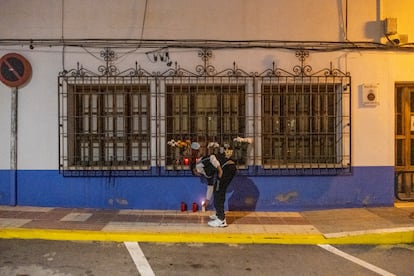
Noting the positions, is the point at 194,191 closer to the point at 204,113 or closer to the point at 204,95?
the point at 204,113

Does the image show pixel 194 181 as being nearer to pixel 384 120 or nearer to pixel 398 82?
pixel 384 120

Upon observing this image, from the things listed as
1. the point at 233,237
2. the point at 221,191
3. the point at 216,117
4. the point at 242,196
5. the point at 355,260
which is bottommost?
the point at 355,260

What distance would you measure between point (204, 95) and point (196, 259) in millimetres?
3939

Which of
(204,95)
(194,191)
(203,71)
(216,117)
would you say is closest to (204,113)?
(216,117)

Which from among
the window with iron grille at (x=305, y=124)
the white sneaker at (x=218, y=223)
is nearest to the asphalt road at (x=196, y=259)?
the white sneaker at (x=218, y=223)

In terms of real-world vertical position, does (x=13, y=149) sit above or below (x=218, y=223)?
above

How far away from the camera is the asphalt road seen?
603 centimetres

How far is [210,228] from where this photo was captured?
803cm

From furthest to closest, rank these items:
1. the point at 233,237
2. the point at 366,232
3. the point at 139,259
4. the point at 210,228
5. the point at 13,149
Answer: the point at 13,149, the point at 210,228, the point at 366,232, the point at 233,237, the point at 139,259

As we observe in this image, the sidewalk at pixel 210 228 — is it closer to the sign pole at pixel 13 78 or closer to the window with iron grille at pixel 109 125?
the sign pole at pixel 13 78

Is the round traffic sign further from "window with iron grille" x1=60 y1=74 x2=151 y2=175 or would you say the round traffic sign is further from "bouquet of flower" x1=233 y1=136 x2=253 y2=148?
"bouquet of flower" x1=233 y1=136 x2=253 y2=148

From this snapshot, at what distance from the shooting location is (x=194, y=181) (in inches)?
372

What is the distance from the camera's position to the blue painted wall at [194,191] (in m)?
9.45

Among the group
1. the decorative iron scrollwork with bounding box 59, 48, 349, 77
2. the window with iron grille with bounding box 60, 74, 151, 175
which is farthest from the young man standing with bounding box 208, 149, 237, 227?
the decorative iron scrollwork with bounding box 59, 48, 349, 77
